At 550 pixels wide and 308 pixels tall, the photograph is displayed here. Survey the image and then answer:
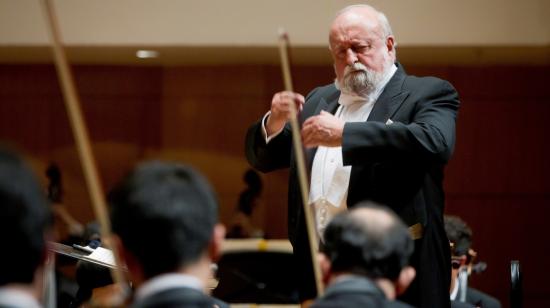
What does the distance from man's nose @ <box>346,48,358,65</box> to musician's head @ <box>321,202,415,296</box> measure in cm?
120

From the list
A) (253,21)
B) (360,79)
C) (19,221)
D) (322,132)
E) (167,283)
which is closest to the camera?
(19,221)

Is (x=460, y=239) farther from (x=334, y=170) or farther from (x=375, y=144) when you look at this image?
(x=375, y=144)

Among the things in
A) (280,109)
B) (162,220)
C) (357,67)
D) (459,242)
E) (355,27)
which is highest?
(355,27)

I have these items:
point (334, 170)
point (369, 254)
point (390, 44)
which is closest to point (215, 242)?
point (369, 254)

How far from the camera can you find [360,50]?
3.12 metres

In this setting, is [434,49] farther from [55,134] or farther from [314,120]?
[314,120]

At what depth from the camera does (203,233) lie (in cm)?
178

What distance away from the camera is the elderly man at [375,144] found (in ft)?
9.48

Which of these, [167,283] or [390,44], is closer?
[167,283]

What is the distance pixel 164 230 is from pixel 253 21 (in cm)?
476

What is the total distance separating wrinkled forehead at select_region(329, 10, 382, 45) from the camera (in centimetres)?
310

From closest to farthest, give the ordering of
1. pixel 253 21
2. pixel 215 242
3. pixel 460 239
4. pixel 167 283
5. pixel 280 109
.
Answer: pixel 167 283 < pixel 215 242 < pixel 280 109 < pixel 460 239 < pixel 253 21

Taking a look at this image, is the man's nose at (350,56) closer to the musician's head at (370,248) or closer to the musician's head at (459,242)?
the musician's head at (370,248)

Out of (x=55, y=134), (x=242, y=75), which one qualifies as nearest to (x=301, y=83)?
(x=242, y=75)
